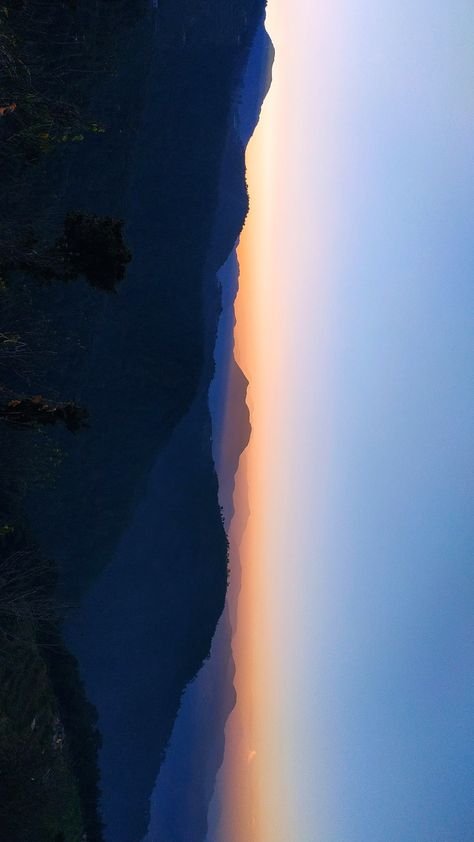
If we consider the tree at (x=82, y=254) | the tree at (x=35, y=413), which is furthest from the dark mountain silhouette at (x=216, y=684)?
the tree at (x=35, y=413)

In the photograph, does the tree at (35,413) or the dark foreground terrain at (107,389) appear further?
the dark foreground terrain at (107,389)

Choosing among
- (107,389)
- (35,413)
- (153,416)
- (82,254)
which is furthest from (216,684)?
(82,254)

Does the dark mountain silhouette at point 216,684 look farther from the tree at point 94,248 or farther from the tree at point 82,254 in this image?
the tree at point 94,248

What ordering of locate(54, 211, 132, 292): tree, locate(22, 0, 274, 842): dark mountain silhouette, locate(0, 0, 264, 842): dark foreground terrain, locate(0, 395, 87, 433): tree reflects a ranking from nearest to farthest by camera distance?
locate(54, 211, 132, 292): tree < locate(0, 395, 87, 433): tree < locate(0, 0, 264, 842): dark foreground terrain < locate(22, 0, 274, 842): dark mountain silhouette

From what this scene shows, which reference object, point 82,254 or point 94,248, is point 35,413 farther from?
point 94,248

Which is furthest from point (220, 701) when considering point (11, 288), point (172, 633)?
point (11, 288)

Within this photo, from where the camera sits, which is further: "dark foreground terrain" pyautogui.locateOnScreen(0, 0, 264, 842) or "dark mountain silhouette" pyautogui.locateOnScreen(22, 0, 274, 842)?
"dark mountain silhouette" pyautogui.locateOnScreen(22, 0, 274, 842)

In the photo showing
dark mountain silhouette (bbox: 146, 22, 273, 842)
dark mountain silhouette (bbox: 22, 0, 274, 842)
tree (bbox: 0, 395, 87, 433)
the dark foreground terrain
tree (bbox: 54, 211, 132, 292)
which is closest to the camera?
tree (bbox: 54, 211, 132, 292)

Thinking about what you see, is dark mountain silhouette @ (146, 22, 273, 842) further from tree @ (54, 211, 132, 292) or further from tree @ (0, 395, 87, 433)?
tree @ (54, 211, 132, 292)

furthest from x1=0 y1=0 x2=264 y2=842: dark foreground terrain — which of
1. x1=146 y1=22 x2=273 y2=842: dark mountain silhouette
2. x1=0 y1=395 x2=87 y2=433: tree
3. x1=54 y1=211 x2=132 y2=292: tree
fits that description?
x1=146 y1=22 x2=273 y2=842: dark mountain silhouette

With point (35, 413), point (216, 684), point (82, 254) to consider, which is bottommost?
point (216, 684)

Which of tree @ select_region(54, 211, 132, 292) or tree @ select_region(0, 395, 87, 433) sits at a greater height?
tree @ select_region(54, 211, 132, 292)

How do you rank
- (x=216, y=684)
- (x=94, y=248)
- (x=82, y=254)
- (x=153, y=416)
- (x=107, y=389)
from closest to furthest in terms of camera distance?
(x=94, y=248) → (x=82, y=254) → (x=107, y=389) → (x=153, y=416) → (x=216, y=684)
